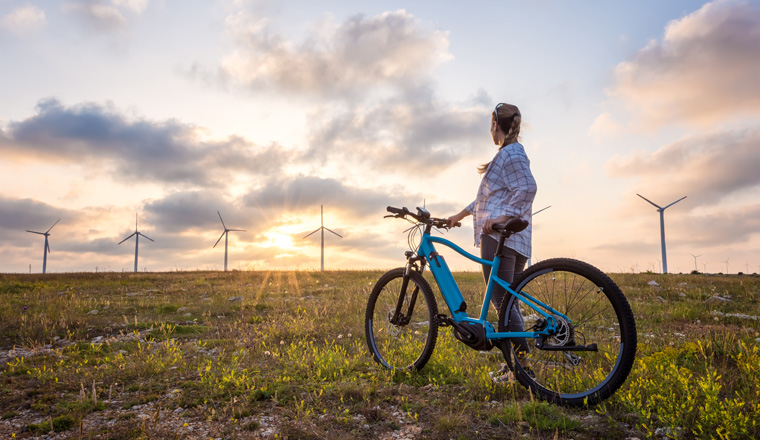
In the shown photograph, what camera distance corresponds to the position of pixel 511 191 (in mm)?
4867

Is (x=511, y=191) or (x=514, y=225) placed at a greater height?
(x=511, y=191)

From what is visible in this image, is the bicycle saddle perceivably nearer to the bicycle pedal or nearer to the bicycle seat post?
the bicycle seat post

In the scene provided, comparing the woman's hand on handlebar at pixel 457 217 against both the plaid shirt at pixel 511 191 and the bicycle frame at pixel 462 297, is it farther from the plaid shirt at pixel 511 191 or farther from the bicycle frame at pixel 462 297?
the plaid shirt at pixel 511 191

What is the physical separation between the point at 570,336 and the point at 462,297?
4.32ft

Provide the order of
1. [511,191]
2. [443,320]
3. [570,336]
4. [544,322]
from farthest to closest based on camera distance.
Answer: [443,320] → [511,191] → [544,322] → [570,336]

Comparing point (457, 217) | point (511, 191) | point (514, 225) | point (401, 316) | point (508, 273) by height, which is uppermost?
point (511, 191)

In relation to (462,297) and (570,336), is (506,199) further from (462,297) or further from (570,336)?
(570,336)

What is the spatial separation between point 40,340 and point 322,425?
25.3 ft

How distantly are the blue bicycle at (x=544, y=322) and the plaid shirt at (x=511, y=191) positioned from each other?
0.31 m

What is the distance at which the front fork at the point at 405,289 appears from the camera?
5848 millimetres

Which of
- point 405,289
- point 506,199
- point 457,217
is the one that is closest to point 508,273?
point 506,199

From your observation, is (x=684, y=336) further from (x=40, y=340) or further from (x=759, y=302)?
(x=40, y=340)

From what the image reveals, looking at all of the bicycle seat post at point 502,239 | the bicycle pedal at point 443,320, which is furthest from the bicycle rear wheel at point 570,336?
the bicycle pedal at point 443,320

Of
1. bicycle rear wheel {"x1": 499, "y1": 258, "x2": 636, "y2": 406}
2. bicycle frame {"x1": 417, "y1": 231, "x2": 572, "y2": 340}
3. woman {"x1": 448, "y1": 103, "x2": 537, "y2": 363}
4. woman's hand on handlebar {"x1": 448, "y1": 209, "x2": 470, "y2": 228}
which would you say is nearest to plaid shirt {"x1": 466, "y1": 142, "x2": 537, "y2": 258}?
woman {"x1": 448, "y1": 103, "x2": 537, "y2": 363}
